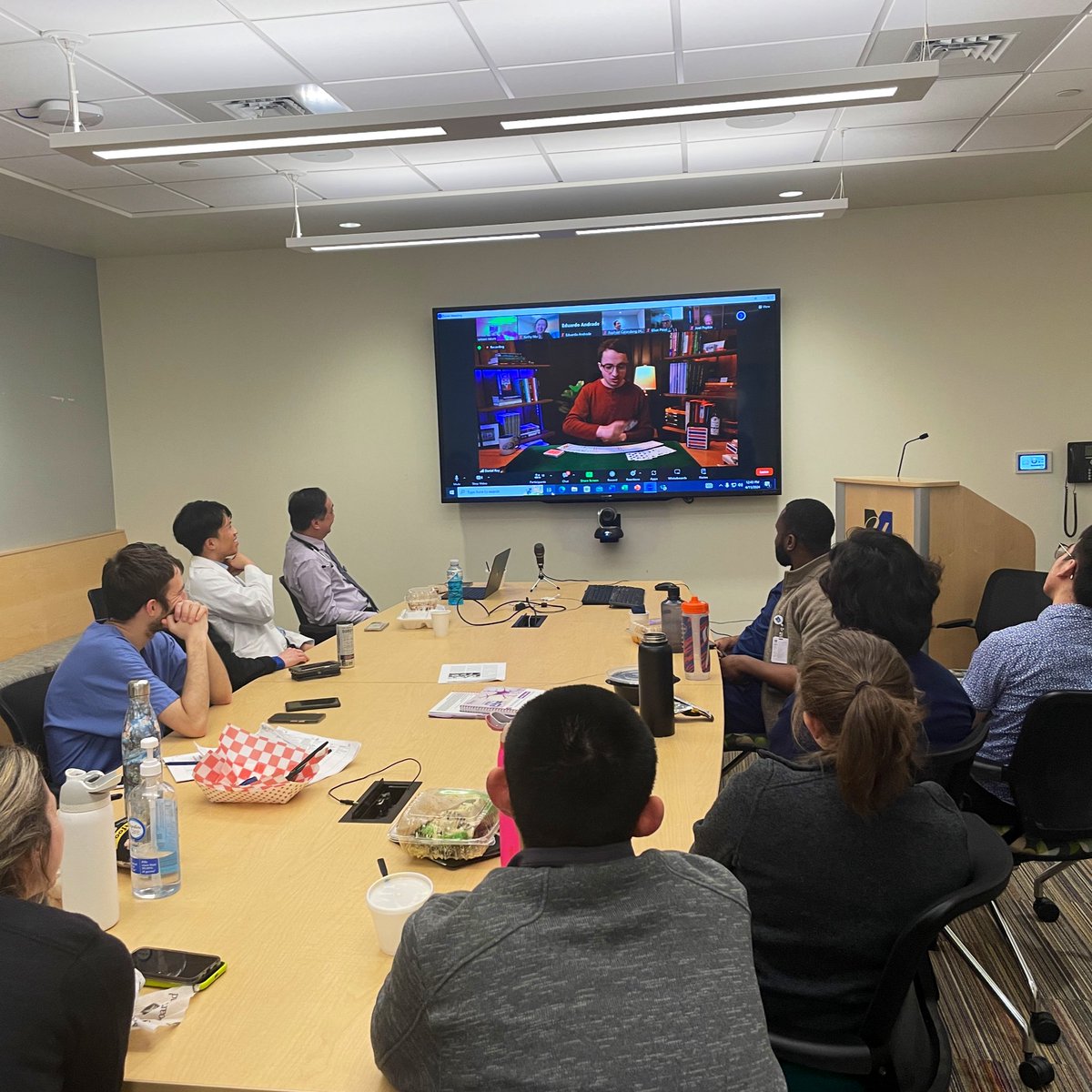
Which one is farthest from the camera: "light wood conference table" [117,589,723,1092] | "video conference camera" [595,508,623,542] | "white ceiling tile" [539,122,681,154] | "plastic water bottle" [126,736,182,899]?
"video conference camera" [595,508,623,542]

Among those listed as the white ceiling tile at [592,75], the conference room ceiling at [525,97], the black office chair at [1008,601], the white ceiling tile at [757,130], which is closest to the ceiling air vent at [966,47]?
the conference room ceiling at [525,97]

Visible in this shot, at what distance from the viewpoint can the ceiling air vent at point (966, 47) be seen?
3.21 m

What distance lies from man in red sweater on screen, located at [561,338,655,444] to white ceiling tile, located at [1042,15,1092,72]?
281 cm

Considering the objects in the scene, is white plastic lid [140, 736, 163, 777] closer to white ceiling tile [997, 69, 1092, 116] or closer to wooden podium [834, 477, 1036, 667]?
wooden podium [834, 477, 1036, 667]

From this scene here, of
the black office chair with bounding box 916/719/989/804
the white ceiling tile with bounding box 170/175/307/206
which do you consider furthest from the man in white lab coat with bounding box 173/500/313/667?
the black office chair with bounding box 916/719/989/804

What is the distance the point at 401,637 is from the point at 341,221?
299cm

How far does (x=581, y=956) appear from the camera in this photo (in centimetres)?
99

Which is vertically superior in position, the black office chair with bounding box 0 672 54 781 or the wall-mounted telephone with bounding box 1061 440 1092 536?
the wall-mounted telephone with bounding box 1061 440 1092 536

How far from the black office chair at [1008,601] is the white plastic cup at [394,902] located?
3.54 metres

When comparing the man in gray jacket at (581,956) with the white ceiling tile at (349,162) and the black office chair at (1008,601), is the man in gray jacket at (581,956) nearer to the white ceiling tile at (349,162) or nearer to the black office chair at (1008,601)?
the black office chair at (1008,601)

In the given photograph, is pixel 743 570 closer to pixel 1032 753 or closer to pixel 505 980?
pixel 1032 753

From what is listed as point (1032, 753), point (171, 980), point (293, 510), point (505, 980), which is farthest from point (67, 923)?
point (293, 510)

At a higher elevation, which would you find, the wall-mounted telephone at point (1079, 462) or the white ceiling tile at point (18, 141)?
the white ceiling tile at point (18, 141)

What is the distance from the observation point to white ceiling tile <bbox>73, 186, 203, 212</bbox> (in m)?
4.70
